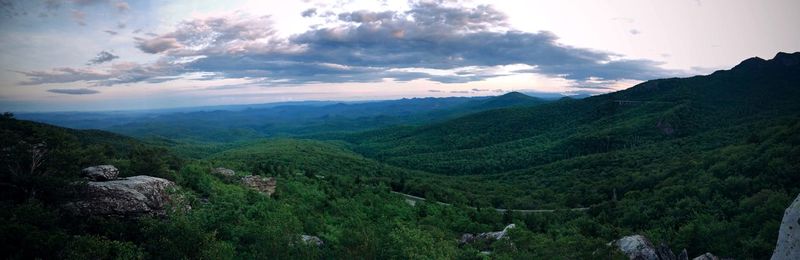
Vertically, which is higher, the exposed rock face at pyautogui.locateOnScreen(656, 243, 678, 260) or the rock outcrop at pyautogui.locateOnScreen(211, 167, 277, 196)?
the rock outcrop at pyautogui.locateOnScreen(211, 167, 277, 196)

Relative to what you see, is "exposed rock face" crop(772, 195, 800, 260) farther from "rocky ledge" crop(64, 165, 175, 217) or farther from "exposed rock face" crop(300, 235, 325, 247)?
"rocky ledge" crop(64, 165, 175, 217)

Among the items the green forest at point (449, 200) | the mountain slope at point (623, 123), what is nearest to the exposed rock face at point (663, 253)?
the green forest at point (449, 200)

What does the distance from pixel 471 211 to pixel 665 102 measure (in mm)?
152917

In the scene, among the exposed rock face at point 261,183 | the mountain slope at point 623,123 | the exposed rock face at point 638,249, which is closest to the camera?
the exposed rock face at point 638,249

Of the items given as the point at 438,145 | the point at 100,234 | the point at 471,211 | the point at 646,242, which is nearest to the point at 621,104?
the point at 438,145

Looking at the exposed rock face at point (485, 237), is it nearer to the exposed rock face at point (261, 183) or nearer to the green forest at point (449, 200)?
the green forest at point (449, 200)

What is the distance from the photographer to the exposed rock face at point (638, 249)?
92.2ft

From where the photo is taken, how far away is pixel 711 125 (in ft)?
424

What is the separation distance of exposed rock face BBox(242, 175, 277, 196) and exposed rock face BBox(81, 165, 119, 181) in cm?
1529

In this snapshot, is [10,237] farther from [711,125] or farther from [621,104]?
[621,104]

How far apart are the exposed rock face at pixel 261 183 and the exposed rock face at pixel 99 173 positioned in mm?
15285

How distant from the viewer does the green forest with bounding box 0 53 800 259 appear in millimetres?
20578

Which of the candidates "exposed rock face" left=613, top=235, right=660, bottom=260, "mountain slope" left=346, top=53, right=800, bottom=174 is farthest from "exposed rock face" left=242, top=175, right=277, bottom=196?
"mountain slope" left=346, top=53, right=800, bottom=174

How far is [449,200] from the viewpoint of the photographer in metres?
73.2
